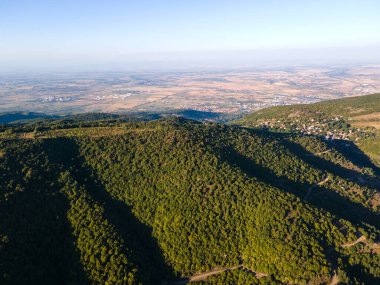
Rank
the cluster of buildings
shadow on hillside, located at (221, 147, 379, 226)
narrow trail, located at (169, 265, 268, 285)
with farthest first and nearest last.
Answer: the cluster of buildings → shadow on hillside, located at (221, 147, 379, 226) → narrow trail, located at (169, 265, 268, 285)

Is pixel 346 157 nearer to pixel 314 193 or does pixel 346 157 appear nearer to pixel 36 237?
pixel 314 193

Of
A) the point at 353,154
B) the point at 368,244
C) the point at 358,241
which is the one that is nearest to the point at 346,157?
the point at 353,154

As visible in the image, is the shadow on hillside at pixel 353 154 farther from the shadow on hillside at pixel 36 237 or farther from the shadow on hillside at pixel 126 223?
the shadow on hillside at pixel 36 237

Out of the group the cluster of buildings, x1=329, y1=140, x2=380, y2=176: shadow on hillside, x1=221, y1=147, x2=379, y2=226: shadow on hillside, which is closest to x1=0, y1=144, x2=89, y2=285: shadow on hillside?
x1=221, y1=147, x2=379, y2=226: shadow on hillside

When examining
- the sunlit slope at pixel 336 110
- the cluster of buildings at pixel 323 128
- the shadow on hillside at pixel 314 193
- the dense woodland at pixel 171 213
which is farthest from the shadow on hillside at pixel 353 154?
the shadow on hillside at pixel 314 193

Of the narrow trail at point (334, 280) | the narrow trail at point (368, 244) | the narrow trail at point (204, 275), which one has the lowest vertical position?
the narrow trail at point (204, 275)

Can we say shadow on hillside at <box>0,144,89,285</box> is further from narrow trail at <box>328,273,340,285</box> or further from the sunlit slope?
the sunlit slope
